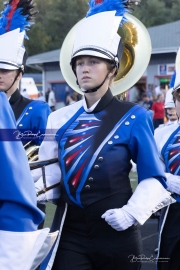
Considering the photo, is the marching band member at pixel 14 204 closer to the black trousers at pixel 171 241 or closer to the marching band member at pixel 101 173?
the marching band member at pixel 101 173

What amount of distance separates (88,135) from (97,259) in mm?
588

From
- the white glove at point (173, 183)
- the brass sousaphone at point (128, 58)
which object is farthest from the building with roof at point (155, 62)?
the white glove at point (173, 183)

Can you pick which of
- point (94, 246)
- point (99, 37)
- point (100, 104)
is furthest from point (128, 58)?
point (94, 246)

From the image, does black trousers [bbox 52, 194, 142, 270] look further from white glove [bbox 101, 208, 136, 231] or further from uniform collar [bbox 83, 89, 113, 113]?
uniform collar [bbox 83, 89, 113, 113]

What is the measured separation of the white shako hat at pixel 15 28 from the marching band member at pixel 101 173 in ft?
4.37

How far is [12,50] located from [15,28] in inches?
8.1

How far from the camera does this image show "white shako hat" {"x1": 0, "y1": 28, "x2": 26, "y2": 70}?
436 cm

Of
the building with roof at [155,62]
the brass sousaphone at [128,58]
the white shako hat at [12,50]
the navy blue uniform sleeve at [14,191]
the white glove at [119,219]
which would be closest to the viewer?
the navy blue uniform sleeve at [14,191]

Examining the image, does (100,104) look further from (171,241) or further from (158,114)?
(158,114)

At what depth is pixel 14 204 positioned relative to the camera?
166 cm

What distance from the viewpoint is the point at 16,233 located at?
167 centimetres

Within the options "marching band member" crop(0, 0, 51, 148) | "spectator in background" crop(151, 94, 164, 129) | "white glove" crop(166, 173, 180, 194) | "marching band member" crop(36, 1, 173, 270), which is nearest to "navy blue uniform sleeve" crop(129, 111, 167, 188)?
"marching band member" crop(36, 1, 173, 270)

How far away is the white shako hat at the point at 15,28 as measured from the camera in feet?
14.5

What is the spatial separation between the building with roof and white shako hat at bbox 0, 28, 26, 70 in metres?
10.5
